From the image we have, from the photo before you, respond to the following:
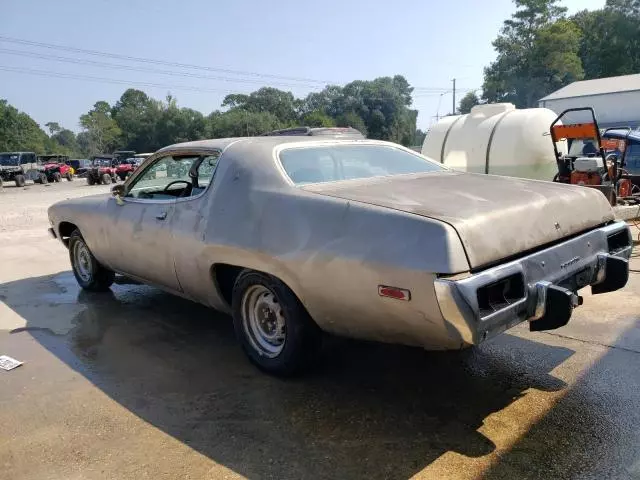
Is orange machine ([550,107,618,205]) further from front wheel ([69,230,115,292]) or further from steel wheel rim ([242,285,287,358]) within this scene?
front wheel ([69,230,115,292])

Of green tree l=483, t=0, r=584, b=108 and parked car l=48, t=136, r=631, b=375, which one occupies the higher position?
green tree l=483, t=0, r=584, b=108

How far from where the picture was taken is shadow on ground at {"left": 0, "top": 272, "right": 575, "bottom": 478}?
8.48ft

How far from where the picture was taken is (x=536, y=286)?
2643 millimetres

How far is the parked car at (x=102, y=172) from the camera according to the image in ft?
95.8

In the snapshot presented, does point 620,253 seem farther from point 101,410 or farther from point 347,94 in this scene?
point 347,94

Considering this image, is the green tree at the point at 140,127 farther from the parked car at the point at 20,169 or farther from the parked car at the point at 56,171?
the parked car at the point at 20,169

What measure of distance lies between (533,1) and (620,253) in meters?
65.5

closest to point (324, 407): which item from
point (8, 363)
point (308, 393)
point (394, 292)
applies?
point (308, 393)

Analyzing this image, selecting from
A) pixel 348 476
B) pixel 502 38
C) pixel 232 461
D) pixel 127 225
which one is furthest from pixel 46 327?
pixel 502 38

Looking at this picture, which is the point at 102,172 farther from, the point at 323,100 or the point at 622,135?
the point at 323,100

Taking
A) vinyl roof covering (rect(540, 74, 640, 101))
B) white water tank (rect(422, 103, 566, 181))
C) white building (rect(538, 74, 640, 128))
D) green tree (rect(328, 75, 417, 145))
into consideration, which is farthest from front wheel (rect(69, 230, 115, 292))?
green tree (rect(328, 75, 417, 145))

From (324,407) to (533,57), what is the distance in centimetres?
6004

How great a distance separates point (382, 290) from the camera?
2.56 metres

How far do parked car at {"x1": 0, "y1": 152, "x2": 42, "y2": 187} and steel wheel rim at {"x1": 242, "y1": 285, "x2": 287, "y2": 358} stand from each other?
1230 inches
